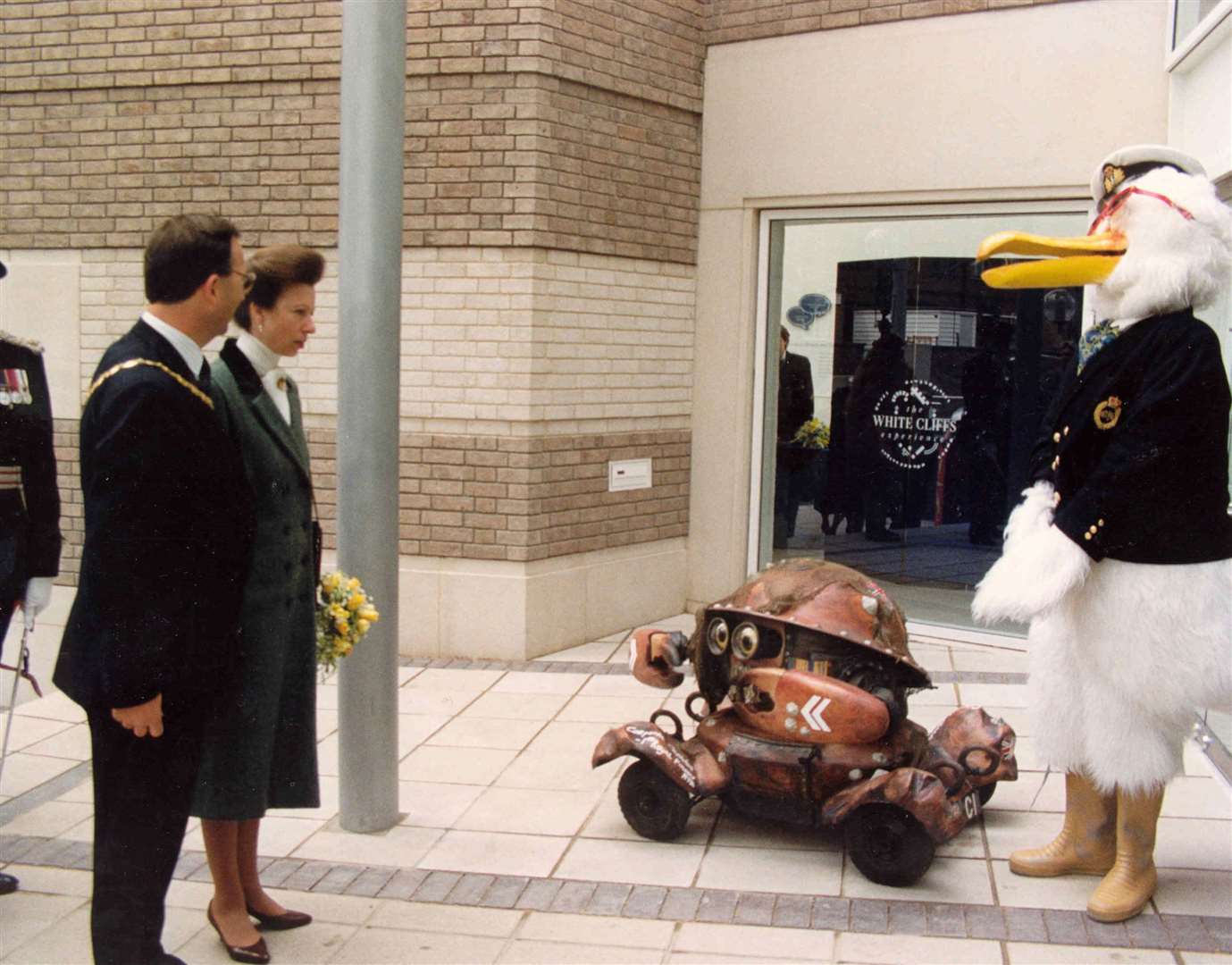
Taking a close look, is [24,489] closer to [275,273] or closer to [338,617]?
[338,617]

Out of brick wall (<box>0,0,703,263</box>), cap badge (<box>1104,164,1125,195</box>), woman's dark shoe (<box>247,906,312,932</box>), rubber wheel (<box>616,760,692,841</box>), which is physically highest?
brick wall (<box>0,0,703,263</box>)

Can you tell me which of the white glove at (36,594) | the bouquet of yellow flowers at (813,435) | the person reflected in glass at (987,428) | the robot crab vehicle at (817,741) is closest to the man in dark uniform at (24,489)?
the white glove at (36,594)

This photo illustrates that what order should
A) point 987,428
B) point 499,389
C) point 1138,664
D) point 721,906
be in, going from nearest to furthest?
1. point 1138,664
2. point 721,906
3. point 499,389
4. point 987,428

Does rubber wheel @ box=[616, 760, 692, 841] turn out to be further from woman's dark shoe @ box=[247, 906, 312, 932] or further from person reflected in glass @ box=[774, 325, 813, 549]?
person reflected in glass @ box=[774, 325, 813, 549]

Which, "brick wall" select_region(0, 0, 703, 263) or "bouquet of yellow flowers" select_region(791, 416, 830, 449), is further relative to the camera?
"bouquet of yellow flowers" select_region(791, 416, 830, 449)

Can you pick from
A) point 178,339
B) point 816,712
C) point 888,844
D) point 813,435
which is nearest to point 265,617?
point 178,339

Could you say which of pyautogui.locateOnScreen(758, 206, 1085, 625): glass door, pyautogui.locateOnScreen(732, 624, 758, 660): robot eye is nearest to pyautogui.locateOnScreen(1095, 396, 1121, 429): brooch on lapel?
pyautogui.locateOnScreen(732, 624, 758, 660): robot eye

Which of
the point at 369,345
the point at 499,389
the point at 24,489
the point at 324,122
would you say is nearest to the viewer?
the point at 24,489

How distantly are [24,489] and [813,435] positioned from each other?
5308mm

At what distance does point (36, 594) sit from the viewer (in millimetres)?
4734

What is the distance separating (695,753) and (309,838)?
1465 mm

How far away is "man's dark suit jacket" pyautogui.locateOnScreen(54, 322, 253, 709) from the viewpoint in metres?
3.33

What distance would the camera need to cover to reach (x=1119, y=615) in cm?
416

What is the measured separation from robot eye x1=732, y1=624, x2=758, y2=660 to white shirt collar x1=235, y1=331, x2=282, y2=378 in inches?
73.2
